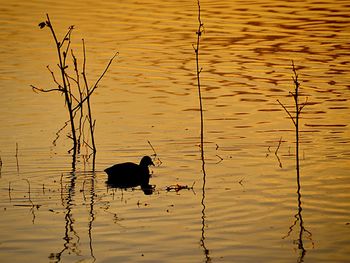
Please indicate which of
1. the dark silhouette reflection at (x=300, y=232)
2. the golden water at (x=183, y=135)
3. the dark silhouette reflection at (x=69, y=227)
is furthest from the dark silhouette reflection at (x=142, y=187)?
the dark silhouette reflection at (x=300, y=232)

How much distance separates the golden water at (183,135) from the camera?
1279 cm

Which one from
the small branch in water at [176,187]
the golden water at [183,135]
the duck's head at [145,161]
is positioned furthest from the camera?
the duck's head at [145,161]

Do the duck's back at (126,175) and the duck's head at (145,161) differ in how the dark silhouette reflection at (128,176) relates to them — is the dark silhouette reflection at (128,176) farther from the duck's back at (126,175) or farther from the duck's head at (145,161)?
the duck's head at (145,161)

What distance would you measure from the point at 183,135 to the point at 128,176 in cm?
352

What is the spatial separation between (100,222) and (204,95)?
9637 millimetres

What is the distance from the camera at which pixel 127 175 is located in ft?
52.1

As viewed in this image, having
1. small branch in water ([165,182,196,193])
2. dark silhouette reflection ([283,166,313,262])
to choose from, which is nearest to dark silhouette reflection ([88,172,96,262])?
small branch in water ([165,182,196,193])

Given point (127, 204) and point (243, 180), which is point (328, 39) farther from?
point (127, 204)

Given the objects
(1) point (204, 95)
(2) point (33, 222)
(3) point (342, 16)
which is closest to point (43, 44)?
(1) point (204, 95)

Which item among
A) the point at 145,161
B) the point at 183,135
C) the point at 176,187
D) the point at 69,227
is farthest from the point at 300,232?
the point at 183,135

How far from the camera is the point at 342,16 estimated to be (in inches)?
1242

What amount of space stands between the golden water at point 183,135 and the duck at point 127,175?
7.1 inches

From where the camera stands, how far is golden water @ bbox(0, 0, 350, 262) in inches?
504

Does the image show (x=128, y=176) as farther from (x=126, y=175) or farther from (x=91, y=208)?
(x=91, y=208)
